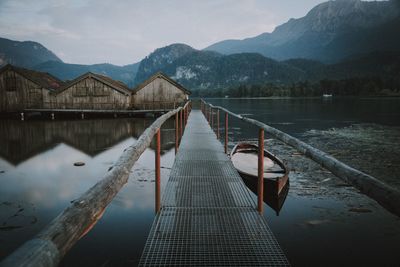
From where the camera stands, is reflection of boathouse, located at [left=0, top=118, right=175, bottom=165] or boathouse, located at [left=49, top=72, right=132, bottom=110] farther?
boathouse, located at [left=49, top=72, right=132, bottom=110]

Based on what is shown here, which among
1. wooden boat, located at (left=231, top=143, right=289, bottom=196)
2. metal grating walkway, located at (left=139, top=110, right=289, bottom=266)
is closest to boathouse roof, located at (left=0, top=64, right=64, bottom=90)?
wooden boat, located at (left=231, top=143, right=289, bottom=196)

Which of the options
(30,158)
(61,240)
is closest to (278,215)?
(61,240)

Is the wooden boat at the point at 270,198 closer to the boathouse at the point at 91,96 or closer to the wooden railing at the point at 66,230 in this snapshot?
the wooden railing at the point at 66,230

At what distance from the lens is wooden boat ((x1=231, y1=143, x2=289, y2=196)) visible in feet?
25.4

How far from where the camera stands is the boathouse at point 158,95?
131ft

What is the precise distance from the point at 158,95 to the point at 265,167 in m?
32.0

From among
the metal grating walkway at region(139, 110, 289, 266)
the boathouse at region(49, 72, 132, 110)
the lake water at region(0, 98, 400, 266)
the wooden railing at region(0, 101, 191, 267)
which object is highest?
the boathouse at region(49, 72, 132, 110)

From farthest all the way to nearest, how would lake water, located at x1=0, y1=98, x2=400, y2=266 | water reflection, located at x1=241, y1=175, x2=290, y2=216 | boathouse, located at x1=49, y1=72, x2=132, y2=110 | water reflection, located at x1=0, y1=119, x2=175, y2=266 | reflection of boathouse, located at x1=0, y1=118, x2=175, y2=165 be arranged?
boathouse, located at x1=49, y1=72, x2=132, y2=110
reflection of boathouse, located at x1=0, y1=118, x2=175, y2=165
water reflection, located at x1=241, y1=175, x2=290, y2=216
water reflection, located at x1=0, y1=119, x2=175, y2=266
lake water, located at x1=0, y1=98, x2=400, y2=266

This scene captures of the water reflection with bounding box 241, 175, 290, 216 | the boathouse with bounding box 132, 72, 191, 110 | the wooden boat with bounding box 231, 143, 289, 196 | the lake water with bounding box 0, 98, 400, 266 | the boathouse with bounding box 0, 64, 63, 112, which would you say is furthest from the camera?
the boathouse with bounding box 132, 72, 191, 110

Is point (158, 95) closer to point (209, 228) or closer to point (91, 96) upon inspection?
point (91, 96)

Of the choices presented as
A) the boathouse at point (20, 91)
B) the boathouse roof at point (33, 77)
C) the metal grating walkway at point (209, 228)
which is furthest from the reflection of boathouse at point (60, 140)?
the boathouse roof at point (33, 77)

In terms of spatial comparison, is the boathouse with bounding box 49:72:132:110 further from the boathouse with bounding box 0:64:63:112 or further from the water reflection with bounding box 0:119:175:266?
the water reflection with bounding box 0:119:175:266

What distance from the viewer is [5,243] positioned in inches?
261

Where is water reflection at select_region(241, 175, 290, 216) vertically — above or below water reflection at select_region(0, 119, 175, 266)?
above
